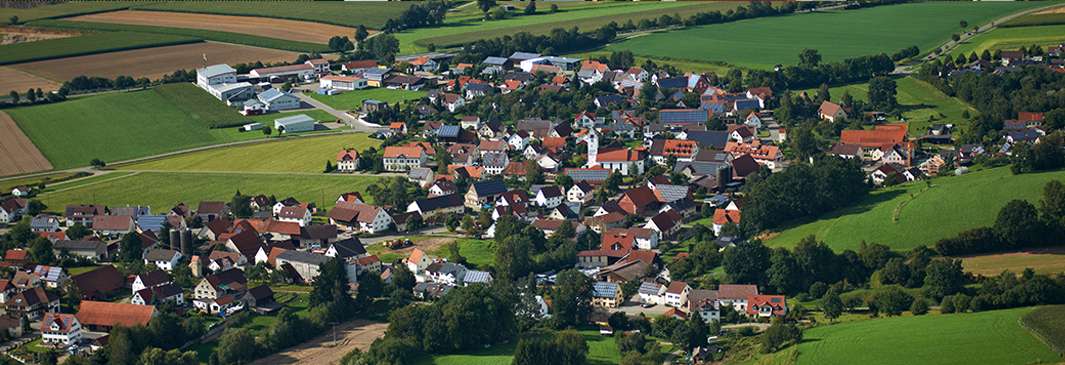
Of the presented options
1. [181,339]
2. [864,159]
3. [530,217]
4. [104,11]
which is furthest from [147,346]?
[104,11]

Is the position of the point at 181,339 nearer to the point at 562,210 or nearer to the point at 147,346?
the point at 147,346

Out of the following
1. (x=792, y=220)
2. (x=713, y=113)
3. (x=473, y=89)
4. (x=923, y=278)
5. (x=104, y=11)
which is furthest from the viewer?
(x=104, y=11)

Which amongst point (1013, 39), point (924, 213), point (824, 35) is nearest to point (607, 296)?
point (924, 213)

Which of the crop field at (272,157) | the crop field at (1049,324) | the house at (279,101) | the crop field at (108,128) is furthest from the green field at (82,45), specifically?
the crop field at (1049,324)

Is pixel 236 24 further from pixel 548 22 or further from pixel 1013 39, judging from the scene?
pixel 1013 39

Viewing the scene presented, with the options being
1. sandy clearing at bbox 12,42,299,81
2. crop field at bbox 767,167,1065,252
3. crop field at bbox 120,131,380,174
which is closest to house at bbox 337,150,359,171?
crop field at bbox 120,131,380,174

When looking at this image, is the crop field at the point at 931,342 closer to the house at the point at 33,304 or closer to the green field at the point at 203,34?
the house at the point at 33,304
